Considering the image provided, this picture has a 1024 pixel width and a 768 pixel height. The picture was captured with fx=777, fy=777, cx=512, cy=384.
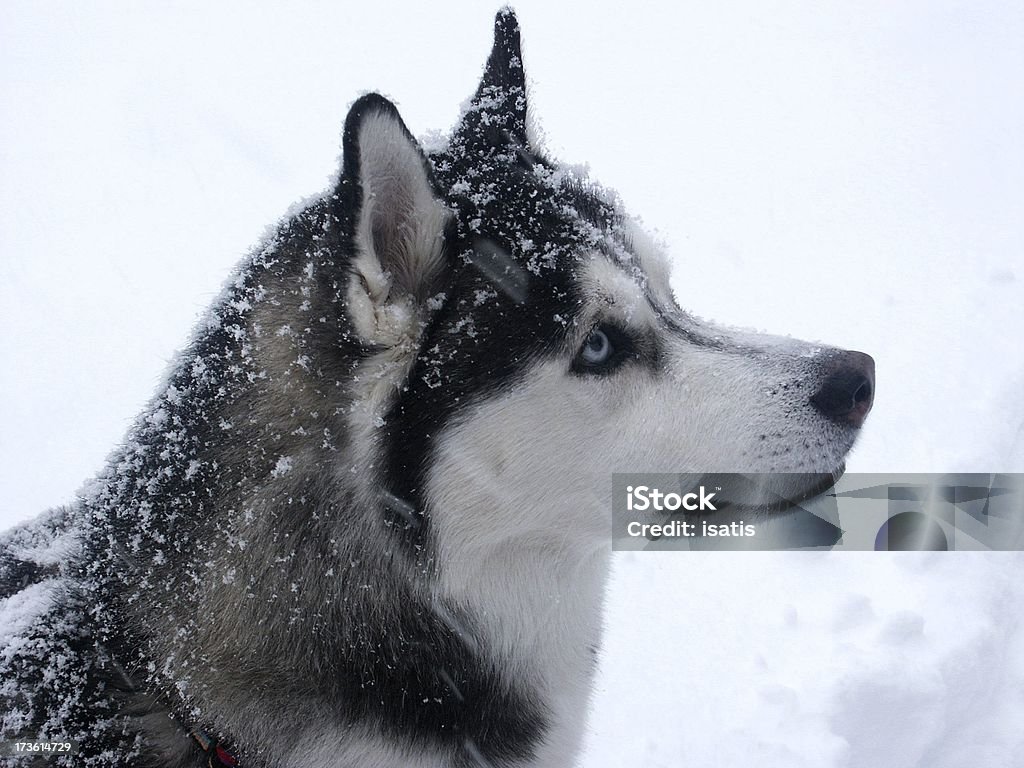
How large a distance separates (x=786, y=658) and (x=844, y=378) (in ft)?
6.06

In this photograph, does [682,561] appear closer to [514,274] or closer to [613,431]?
[613,431]

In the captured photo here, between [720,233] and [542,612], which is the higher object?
[720,233]

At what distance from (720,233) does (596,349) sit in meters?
4.22

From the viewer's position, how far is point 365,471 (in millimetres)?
1753

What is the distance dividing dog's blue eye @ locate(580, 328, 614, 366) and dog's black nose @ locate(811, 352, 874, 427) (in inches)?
20.0

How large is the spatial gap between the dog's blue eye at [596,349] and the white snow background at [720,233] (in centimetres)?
96

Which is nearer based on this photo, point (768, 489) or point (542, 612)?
point (768, 489)

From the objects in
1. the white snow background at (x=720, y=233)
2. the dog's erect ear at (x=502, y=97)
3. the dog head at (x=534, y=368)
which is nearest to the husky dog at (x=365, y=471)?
the dog head at (x=534, y=368)

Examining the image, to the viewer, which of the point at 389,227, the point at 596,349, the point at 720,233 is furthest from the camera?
the point at 720,233

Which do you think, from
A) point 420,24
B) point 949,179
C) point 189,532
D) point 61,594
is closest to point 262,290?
point 189,532

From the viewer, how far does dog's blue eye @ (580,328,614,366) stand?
180cm

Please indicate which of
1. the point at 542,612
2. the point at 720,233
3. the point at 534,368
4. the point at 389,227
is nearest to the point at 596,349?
the point at 534,368

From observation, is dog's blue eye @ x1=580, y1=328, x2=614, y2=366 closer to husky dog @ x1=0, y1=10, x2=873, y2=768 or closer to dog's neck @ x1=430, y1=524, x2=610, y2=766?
husky dog @ x1=0, y1=10, x2=873, y2=768

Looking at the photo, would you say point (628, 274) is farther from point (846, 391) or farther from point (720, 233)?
point (720, 233)
